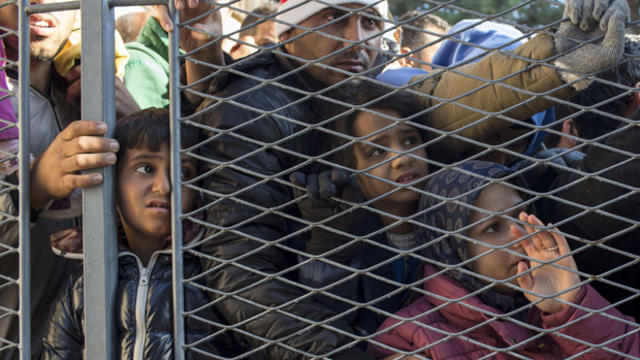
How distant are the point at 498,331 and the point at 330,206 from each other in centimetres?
47

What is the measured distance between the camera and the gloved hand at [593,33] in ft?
4.12

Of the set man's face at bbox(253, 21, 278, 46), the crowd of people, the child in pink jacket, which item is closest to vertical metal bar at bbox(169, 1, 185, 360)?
the crowd of people

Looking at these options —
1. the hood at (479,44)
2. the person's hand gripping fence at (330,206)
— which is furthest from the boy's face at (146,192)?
the hood at (479,44)

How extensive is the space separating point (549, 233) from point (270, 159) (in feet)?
2.05

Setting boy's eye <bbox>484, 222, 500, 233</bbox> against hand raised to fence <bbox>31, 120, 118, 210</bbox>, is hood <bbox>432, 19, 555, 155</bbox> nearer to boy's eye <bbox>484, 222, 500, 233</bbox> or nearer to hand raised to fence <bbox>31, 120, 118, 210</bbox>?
boy's eye <bbox>484, 222, 500, 233</bbox>

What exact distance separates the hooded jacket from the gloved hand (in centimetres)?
6

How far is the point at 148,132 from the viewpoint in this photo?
5.30ft

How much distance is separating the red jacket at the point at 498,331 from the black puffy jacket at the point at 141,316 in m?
0.39

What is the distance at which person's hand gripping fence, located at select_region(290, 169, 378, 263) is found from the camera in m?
1.38

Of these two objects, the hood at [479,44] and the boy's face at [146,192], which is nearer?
the boy's face at [146,192]

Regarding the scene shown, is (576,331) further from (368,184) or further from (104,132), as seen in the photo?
(104,132)

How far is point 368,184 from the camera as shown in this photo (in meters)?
1.91

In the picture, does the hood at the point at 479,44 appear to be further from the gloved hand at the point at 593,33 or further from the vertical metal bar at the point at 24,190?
the vertical metal bar at the point at 24,190

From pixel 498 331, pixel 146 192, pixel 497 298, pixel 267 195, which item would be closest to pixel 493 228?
pixel 497 298
